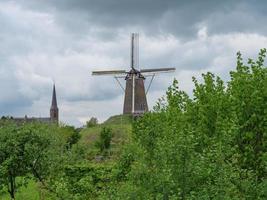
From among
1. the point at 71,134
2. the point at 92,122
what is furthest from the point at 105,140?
the point at 92,122

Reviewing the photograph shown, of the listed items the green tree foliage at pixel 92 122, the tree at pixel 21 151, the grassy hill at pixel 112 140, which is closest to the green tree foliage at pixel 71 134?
the grassy hill at pixel 112 140

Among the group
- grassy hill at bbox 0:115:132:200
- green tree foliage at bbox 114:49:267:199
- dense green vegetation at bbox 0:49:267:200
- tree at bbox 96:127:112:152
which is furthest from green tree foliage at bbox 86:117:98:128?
green tree foliage at bbox 114:49:267:199

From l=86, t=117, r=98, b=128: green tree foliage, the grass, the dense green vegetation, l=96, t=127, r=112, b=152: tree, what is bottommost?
the grass

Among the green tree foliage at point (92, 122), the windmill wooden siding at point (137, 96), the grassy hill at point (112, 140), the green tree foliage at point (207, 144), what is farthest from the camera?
the green tree foliage at point (92, 122)

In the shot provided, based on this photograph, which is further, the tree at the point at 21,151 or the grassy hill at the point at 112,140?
the grassy hill at the point at 112,140

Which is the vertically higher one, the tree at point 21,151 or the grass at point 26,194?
the tree at point 21,151

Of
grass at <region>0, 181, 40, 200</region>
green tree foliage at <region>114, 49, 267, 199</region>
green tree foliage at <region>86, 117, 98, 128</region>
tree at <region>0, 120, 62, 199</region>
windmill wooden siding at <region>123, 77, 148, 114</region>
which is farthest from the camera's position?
green tree foliage at <region>86, 117, 98, 128</region>

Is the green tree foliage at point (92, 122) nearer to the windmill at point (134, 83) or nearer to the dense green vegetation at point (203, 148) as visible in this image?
the windmill at point (134, 83)

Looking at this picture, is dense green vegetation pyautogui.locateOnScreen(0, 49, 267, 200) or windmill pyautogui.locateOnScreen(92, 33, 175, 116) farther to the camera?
windmill pyautogui.locateOnScreen(92, 33, 175, 116)

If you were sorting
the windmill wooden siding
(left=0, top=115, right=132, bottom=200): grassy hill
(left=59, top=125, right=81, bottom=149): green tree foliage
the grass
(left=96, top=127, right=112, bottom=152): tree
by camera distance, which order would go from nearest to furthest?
1. the grass
2. (left=0, top=115, right=132, bottom=200): grassy hill
3. (left=96, top=127, right=112, bottom=152): tree
4. (left=59, top=125, right=81, bottom=149): green tree foliage
5. the windmill wooden siding

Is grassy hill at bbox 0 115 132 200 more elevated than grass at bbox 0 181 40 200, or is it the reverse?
grassy hill at bbox 0 115 132 200

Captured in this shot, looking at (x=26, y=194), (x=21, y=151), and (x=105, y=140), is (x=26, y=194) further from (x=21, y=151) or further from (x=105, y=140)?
(x=105, y=140)

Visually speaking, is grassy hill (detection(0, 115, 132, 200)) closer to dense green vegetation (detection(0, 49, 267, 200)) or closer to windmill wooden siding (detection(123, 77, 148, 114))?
windmill wooden siding (detection(123, 77, 148, 114))

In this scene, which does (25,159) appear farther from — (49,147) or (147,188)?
(147,188)
